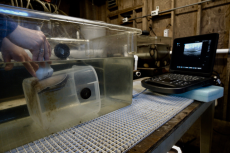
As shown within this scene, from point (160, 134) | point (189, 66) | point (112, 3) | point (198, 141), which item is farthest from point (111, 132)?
point (112, 3)

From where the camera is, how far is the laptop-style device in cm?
68

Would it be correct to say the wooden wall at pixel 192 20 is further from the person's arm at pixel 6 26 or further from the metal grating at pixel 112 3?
the person's arm at pixel 6 26

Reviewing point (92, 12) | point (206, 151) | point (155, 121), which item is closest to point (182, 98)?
point (155, 121)

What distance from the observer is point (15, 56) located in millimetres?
353

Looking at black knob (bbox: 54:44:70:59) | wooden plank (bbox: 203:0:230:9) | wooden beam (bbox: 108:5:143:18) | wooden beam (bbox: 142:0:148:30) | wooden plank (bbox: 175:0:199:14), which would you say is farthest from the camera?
wooden beam (bbox: 108:5:143:18)

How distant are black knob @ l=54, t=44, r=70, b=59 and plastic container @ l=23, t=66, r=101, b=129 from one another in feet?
0.20

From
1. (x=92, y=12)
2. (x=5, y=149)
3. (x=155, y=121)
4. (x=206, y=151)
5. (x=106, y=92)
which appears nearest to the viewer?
(x=5, y=149)

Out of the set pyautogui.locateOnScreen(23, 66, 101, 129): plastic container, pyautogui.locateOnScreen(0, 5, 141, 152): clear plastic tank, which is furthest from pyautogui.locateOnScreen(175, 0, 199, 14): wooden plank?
pyautogui.locateOnScreen(23, 66, 101, 129): plastic container

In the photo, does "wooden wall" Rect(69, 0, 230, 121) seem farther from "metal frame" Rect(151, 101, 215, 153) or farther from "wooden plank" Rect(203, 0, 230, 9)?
"metal frame" Rect(151, 101, 215, 153)

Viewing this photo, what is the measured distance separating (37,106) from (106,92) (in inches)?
12.2

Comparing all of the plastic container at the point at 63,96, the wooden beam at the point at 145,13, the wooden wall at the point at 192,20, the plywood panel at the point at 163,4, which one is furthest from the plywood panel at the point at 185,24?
the plastic container at the point at 63,96

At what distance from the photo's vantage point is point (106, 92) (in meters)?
0.63

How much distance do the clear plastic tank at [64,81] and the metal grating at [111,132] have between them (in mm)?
37

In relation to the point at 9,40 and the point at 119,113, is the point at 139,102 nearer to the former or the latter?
the point at 119,113
